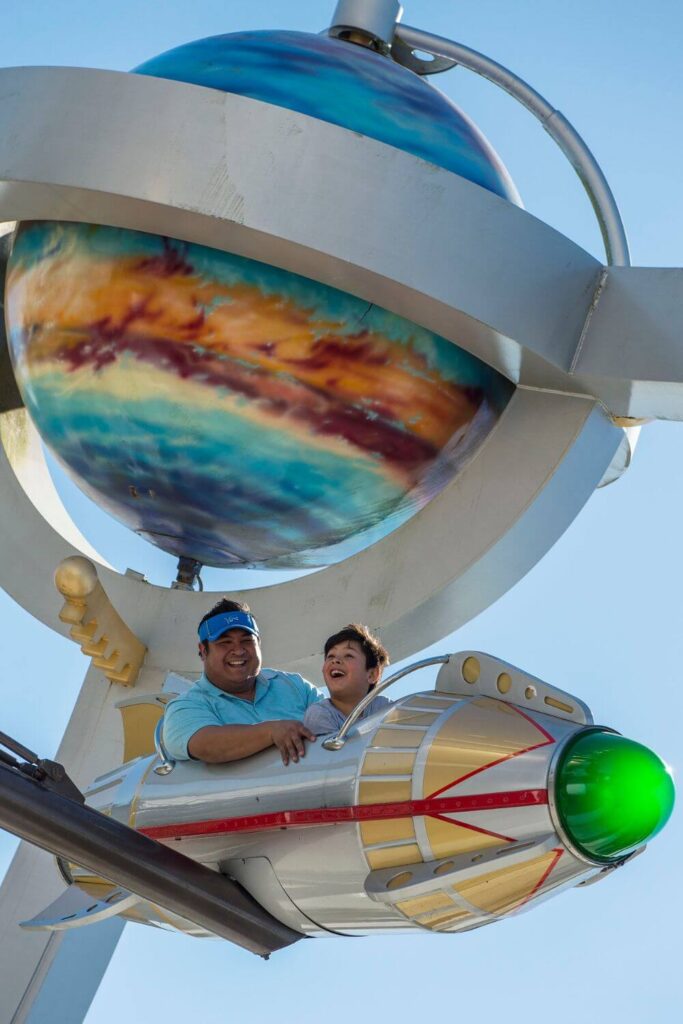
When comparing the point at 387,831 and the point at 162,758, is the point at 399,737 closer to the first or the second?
the point at 387,831

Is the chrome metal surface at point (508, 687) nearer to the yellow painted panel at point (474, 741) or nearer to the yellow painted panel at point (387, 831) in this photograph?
the yellow painted panel at point (474, 741)

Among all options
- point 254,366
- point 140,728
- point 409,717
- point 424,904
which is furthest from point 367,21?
point 424,904

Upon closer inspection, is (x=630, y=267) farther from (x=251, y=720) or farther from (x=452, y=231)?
(x=251, y=720)

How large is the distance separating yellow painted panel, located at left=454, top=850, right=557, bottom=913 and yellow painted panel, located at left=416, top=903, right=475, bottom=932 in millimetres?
70

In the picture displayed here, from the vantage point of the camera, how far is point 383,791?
17.8 feet

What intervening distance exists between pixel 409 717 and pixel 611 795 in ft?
2.57

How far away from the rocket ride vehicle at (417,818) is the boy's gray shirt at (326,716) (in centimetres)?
20

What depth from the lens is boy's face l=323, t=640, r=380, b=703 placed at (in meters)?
6.12

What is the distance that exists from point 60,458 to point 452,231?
2117 millimetres

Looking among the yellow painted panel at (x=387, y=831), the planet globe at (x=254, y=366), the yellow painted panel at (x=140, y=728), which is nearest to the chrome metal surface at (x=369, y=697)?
the yellow painted panel at (x=387, y=831)

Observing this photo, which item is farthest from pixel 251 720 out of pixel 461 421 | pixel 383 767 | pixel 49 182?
pixel 49 182

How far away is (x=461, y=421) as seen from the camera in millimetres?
7484

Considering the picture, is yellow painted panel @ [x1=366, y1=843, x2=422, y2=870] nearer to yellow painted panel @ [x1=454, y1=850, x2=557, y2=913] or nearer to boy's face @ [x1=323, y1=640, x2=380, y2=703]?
A: yellow painted panel @ [x1=454, y1=850, x2=557, y2=913]

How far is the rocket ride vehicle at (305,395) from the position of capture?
5594 mm
